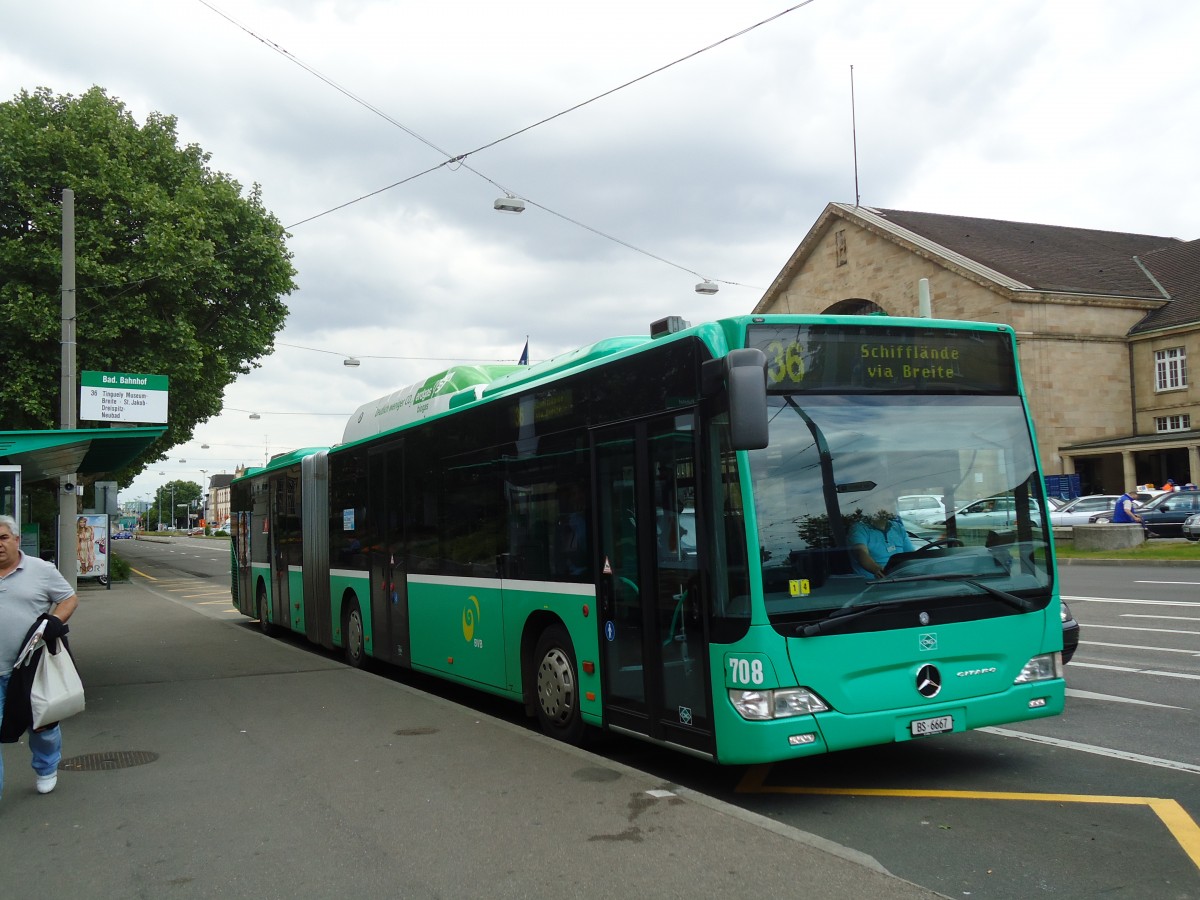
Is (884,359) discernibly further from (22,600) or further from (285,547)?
(285,547)

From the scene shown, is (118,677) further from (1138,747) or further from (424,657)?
(1138,747)

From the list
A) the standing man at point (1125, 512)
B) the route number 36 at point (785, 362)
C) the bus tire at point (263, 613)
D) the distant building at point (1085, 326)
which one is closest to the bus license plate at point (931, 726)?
the route number 36 at point (785, 362)

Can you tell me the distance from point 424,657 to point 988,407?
247 inches

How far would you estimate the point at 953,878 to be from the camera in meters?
4.81

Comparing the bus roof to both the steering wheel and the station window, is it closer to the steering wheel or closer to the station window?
the steering wheel

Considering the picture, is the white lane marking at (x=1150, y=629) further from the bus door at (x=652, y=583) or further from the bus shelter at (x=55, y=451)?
the bus shelter at (x=55, y=451)

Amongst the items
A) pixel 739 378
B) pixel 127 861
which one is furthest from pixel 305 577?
pixel 739 378

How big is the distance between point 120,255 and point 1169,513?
3153cm

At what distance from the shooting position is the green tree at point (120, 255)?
2394cm

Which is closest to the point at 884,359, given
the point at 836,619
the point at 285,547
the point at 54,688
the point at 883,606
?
the point at 883,606

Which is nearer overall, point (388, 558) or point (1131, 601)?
point (388, 558)

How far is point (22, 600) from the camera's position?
244 inches

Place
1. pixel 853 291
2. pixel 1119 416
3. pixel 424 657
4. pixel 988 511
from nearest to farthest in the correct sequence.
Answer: pixel 988 511 → pixel 424 657 → pixel 1119 416 → pixel 853 291

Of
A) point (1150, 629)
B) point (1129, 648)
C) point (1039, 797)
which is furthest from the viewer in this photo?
point (1150, 629)
